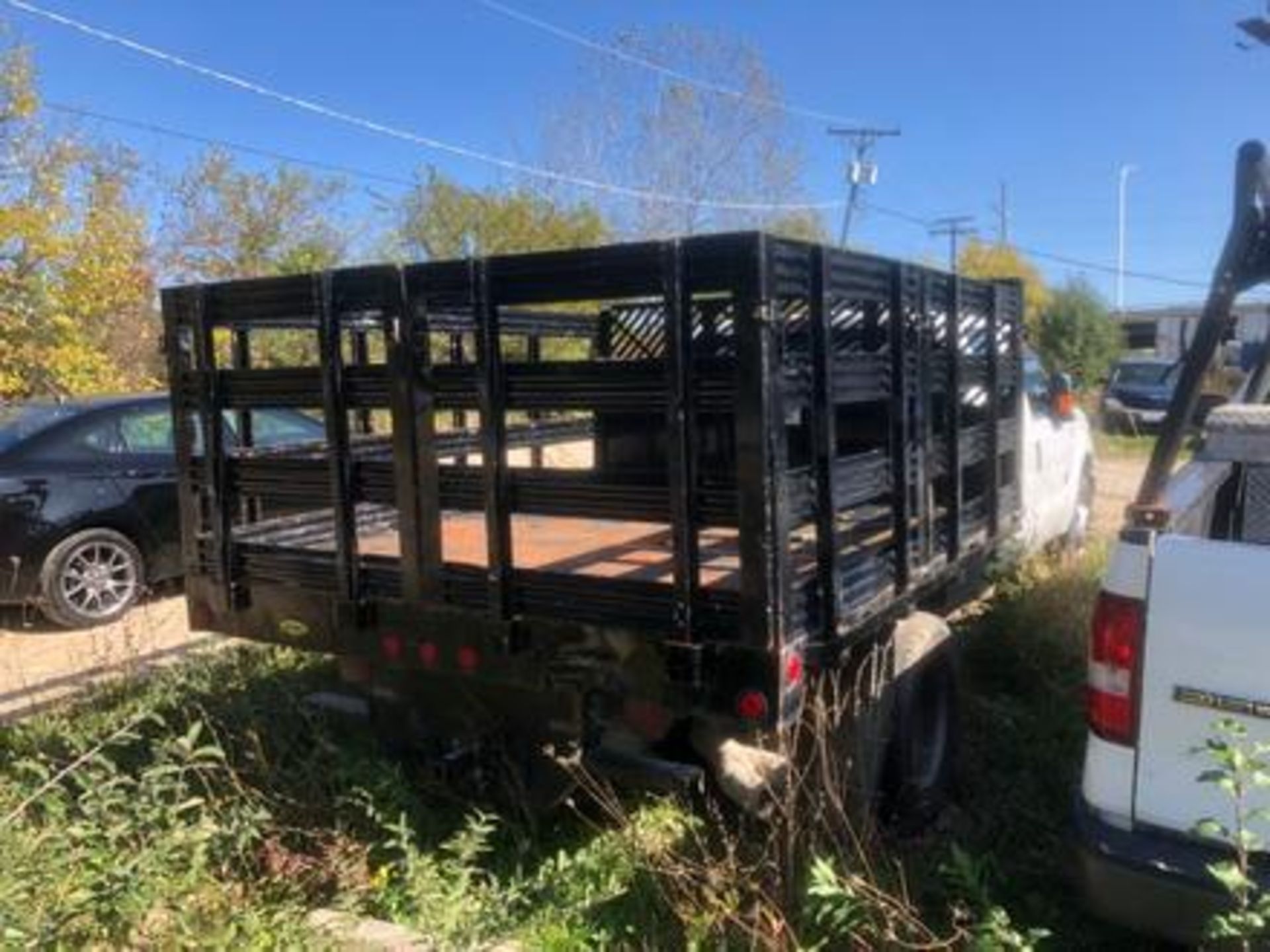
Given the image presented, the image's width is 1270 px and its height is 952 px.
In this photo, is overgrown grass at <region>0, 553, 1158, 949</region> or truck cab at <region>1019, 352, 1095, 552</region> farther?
truck cab at <region>1019, 352, 1095, 552</region>

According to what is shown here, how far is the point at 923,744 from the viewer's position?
15.0 feet

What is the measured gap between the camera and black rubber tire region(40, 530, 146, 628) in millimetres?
7918

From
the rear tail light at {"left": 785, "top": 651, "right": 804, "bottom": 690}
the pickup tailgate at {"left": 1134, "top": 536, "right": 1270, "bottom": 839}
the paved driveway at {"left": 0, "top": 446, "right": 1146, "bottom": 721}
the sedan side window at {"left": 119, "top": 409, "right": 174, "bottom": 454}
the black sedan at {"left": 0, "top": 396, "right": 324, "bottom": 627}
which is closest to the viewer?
the pickup tailgate at {"left": 1134, "top": 536, "right": 1270, "bottom": 839}

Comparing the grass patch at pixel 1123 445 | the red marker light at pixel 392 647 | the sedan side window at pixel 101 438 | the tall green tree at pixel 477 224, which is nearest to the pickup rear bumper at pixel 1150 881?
the red marker light at pixel 392 647

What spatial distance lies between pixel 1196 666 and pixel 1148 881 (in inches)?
20.0

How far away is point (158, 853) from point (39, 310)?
462 inches

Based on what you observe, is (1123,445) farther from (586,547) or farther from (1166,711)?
(1166,711)

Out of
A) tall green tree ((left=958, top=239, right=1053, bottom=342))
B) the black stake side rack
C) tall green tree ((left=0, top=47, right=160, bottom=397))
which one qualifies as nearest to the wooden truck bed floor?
the black stake side rack

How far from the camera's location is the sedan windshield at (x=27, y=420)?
8.09 metres

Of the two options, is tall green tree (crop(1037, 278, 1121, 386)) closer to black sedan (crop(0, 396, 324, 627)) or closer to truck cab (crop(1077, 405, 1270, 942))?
black sedan (crop(0, 396, 324, 627))

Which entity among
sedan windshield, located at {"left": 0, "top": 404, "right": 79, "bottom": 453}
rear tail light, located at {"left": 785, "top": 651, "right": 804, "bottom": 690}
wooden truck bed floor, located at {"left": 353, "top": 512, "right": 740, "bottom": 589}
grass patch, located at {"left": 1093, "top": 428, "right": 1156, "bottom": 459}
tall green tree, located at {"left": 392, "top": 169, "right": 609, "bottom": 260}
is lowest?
grass patch, located at {"left": 1093, "top": 428, "right": 1156, "bottom": 459}

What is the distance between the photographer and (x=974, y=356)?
17.3ft

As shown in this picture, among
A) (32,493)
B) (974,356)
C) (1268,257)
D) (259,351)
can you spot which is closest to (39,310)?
(259,351)

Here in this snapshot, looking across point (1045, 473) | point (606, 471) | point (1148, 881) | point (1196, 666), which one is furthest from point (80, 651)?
point (1196, 666)
